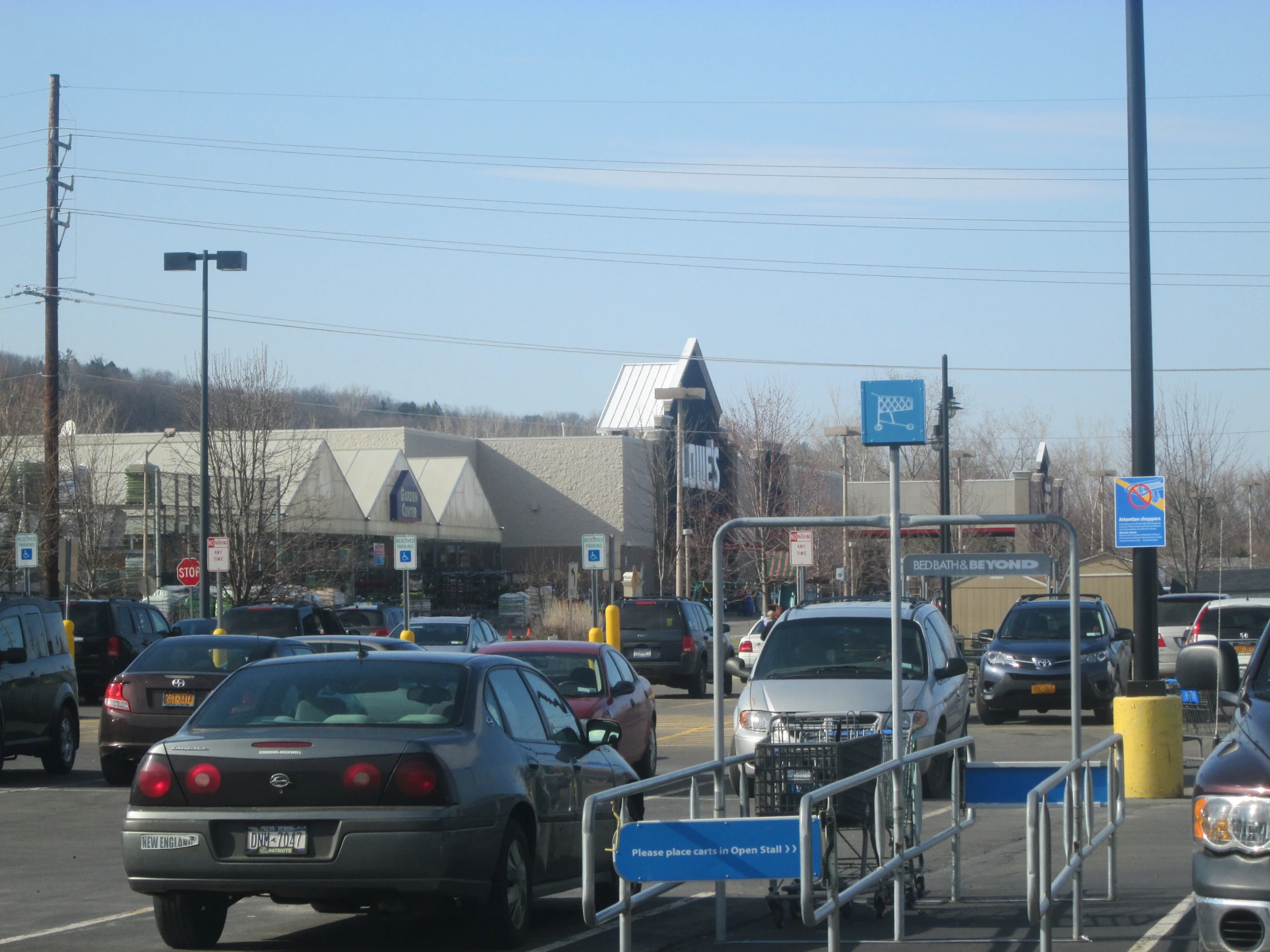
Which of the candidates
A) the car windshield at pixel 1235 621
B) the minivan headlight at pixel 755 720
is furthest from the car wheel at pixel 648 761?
the car windshield at pixel 1235 621

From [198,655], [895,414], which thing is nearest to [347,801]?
[895,414]

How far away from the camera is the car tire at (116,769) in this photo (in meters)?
16.2

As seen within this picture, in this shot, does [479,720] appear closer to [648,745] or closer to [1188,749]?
[648,745]

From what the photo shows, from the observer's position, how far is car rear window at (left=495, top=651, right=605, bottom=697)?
15930 millimetres

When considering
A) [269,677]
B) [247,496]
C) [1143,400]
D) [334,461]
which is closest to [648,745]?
[1143,400]

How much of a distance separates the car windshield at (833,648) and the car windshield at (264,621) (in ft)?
41.1

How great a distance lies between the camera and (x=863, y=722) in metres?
12.1

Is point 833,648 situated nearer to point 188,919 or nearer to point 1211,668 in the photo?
point 1211,668

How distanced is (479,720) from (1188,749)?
1292cm

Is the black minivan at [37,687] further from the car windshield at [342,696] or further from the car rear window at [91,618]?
the car rear window at [91,618]

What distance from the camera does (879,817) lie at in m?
8.02

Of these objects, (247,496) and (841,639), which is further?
(247,496)

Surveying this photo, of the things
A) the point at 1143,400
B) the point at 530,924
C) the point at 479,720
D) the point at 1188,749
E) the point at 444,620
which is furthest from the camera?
the point at 444,620

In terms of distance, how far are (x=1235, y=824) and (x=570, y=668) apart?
431 inches
